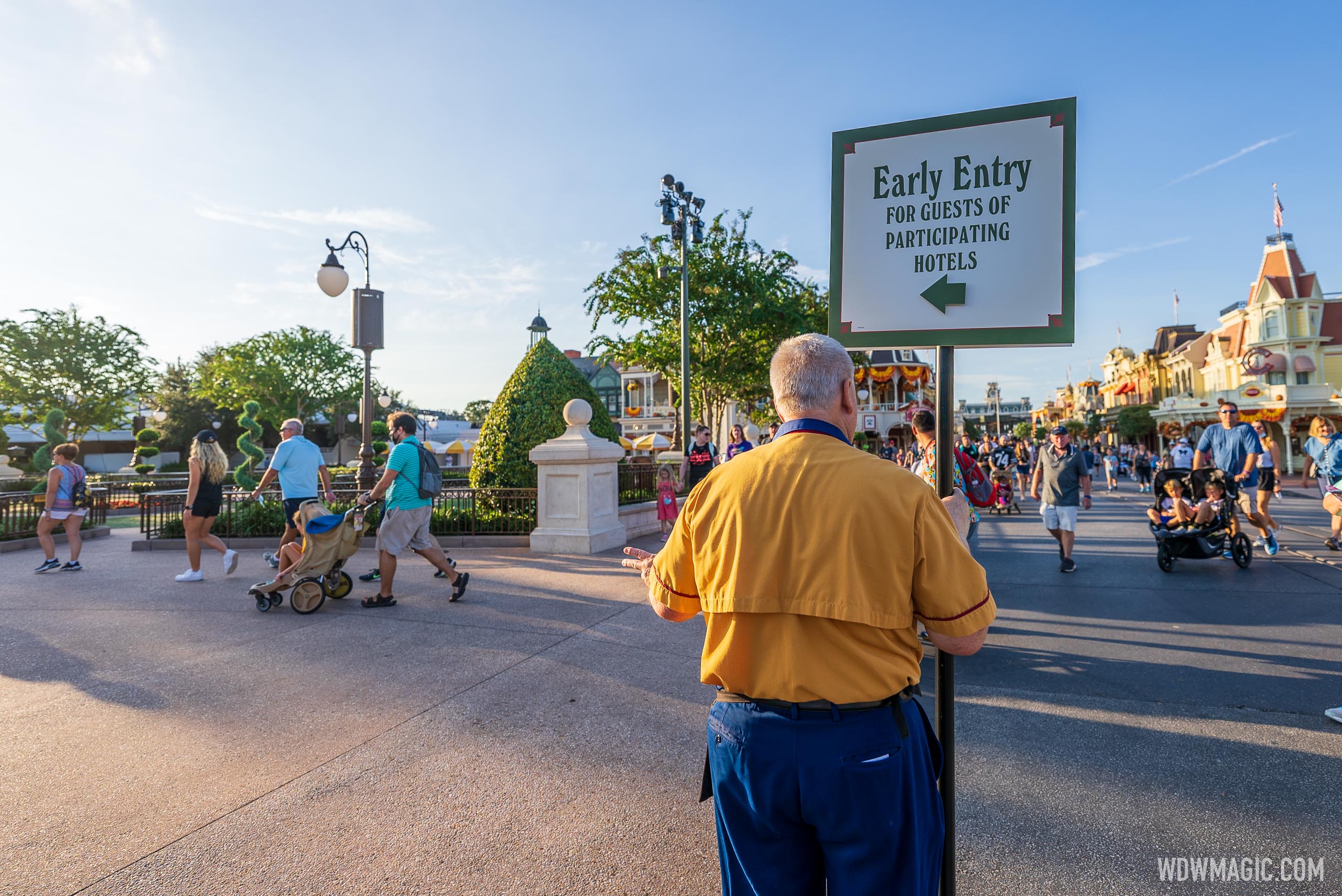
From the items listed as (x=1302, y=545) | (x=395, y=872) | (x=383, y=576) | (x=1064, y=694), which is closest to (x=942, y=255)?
(x=395, y=872)

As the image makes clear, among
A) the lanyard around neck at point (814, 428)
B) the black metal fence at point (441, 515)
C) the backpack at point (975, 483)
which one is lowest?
the black metal fence at point (441, 515)

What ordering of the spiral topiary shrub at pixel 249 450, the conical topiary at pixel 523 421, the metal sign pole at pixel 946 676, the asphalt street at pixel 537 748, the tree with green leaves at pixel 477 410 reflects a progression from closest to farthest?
the metal sign pole at pixel 946 676 → the asphalt street at pixel 537 748 → the conical topiary at pixel 523 421 → the spiral topiary shrub at pixel 249 450 → the tree with green leaves at pixel 477 410

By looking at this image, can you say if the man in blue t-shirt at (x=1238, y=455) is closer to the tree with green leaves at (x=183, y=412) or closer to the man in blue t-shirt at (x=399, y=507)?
the man in blue t-shirt at (x=399, y=507)

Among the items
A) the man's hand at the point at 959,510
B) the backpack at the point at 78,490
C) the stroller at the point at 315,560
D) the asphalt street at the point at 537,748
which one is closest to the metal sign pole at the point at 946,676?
the man's hand at the point at 959,510

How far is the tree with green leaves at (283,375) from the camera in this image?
43.6 m

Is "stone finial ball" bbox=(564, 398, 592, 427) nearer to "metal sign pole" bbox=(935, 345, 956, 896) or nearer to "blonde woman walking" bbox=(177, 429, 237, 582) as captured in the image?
"blonde woman walking" bbox=(177, 429, 237, 582)

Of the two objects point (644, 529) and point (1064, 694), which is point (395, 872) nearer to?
point (1064, 694)

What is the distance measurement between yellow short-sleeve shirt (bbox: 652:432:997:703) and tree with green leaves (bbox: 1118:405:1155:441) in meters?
63.4

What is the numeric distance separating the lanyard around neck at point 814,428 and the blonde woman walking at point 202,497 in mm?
8378

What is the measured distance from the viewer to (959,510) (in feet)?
6.89

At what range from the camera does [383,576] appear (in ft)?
22.3

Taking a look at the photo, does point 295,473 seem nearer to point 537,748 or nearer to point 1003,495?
point 537,748

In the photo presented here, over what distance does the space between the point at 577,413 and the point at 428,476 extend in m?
3.69

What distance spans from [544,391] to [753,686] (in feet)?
36.7
